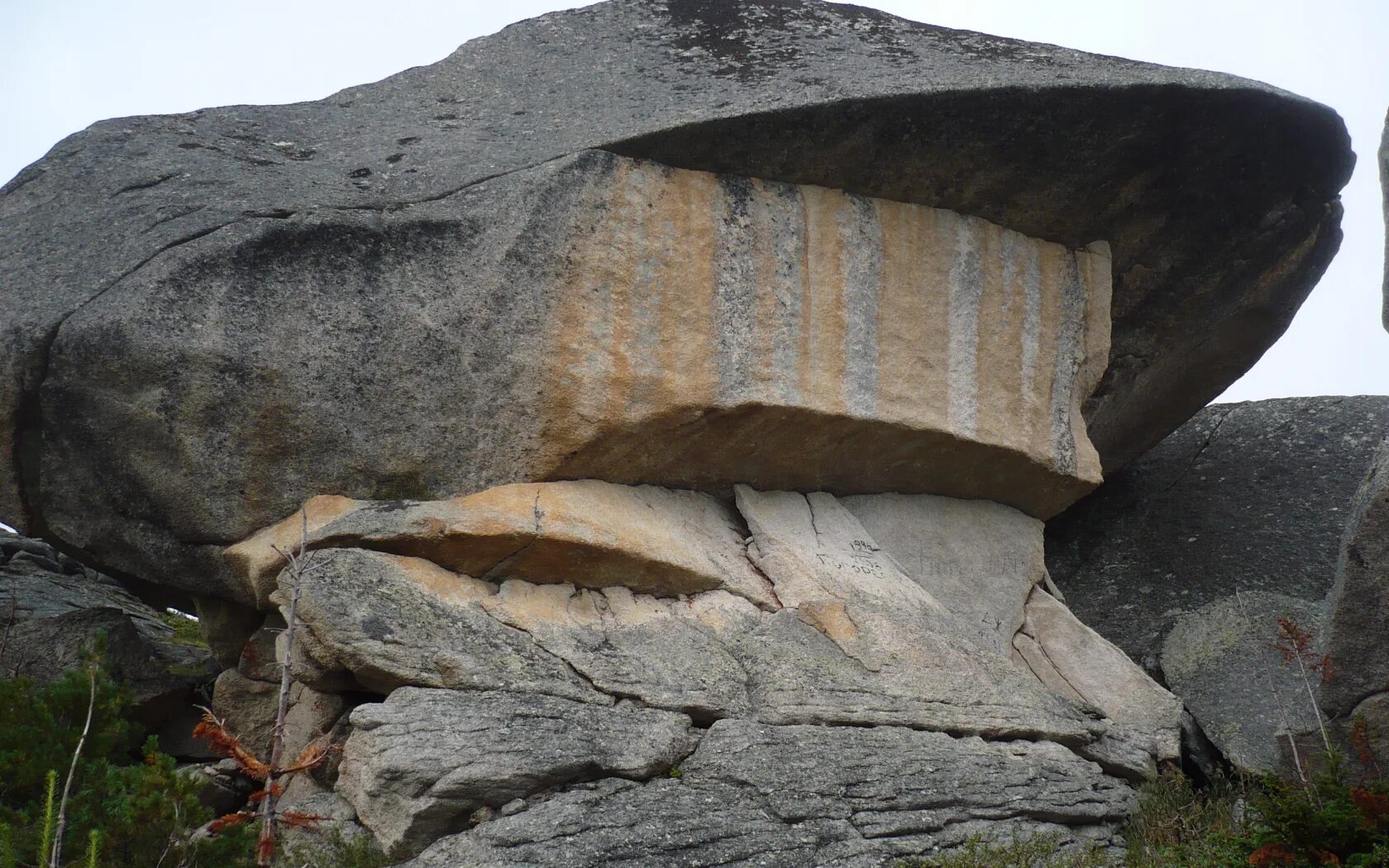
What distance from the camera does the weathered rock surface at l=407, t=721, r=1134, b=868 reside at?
17.4ft

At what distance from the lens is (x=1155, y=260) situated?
896 cm

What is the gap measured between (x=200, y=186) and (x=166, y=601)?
223 centimetres

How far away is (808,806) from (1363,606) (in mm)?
2302

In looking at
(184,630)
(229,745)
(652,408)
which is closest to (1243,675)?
(652,408)

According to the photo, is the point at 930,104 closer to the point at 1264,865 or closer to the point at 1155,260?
the point at 1155,260

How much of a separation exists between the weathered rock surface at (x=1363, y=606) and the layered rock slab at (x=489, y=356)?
248 centimetres

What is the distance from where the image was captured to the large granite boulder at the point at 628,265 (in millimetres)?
6840

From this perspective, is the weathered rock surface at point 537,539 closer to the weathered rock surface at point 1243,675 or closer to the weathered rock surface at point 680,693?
the weathered rock surface at point 680,693

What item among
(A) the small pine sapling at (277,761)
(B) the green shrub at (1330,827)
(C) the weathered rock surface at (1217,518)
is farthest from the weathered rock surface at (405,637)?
(C) the weathered rock surface at (1217,518)

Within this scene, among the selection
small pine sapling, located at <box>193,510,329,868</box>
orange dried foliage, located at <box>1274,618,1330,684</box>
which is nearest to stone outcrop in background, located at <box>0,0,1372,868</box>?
small pine sapling, located at <box>193,510,329,868</box>

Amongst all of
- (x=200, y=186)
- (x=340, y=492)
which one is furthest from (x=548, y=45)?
(x=340, y=492)

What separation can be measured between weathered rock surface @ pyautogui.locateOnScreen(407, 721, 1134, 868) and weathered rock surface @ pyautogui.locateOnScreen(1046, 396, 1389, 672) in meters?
2.58

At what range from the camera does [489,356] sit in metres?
6.92

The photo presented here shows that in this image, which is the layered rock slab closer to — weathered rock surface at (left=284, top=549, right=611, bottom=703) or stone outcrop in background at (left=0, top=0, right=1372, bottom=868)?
stone outcrop in background at (left=0, top=0, right=1372, bottom=868)
